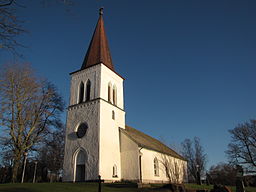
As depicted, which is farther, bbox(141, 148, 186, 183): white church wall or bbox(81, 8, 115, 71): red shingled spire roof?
bbox(81, 8, 115, 71): red shingled spire roof

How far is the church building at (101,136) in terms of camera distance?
2169cm

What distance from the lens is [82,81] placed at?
86.9ft

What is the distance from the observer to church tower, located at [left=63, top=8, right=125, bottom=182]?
70.6 feet

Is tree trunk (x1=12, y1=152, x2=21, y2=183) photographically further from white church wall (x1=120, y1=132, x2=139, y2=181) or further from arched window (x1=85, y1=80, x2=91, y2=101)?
white church wall (x1=120, y1=132, x2=139, y2=181)

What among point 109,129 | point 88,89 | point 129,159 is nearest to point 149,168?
point 129,159

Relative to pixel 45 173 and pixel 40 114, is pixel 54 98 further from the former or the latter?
pixel 45 173

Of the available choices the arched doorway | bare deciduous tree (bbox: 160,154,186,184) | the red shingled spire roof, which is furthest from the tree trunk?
bare deciduous tree (bbox: 160,154,186,184)

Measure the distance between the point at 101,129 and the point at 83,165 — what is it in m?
4.00

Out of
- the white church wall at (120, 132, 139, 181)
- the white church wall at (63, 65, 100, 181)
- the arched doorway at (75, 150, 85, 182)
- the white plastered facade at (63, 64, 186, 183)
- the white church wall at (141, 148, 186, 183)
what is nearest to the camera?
the white church wall at (63, 65, 100, 181)

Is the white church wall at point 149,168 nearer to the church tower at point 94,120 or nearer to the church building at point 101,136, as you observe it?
the church building at point 101,136

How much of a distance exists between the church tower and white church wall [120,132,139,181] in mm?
526

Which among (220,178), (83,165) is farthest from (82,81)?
(220,178)

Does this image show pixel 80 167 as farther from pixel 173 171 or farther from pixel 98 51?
pixel 98 51

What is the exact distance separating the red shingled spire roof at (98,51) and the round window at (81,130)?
7.32 metres
